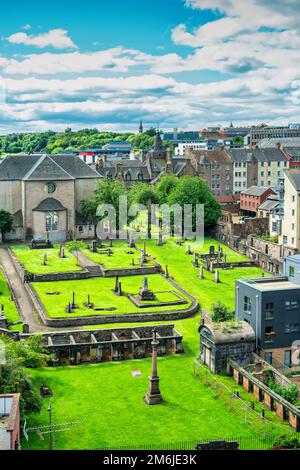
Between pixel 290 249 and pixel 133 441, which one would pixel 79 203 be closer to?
pixel 290 249

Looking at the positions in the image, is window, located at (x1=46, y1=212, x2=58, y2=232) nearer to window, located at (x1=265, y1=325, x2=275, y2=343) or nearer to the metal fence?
window, located at (x1=265, y1=325, x2=275, y2=343)

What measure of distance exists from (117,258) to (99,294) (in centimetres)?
1343

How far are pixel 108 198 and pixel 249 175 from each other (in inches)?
1566

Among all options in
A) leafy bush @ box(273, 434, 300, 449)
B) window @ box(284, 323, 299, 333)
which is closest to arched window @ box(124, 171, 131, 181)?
window @ box(284, 323, 299, 333)

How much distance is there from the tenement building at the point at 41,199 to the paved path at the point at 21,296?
9216mm

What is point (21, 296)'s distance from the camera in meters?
54.2

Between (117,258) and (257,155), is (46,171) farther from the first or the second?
(257,155)

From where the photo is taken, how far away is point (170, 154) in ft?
358

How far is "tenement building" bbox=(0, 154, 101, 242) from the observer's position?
3098 inches

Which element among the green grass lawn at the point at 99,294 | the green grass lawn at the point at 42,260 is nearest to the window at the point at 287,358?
the green grass lawn at the point at 99,294

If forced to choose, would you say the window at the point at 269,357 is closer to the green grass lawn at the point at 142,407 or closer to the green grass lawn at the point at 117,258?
the green grass lawn at the point at 142,407

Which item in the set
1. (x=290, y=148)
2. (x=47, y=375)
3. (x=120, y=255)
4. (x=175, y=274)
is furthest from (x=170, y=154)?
(x=47, y=375)

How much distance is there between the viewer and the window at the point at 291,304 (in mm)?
40969

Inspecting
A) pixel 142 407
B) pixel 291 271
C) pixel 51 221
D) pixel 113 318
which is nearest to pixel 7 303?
pixel 113 318
